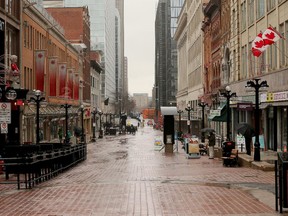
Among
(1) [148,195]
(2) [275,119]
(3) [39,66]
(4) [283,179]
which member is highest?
(3) [39,66]

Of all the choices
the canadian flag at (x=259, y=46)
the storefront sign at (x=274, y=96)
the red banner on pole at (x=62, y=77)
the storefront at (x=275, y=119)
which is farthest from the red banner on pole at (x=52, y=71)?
the canadian flag at (x=259, y=46)

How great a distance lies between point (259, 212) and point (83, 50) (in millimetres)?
79714

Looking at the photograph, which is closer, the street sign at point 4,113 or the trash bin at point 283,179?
the trash bin at point 283,179

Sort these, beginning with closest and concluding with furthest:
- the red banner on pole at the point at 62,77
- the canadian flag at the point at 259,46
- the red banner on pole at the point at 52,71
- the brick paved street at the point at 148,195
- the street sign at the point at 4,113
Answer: the brick paved street at the point at 148,195, the street sign at the point at 4,113, the canadian flag at the point at 259,46, the red banner on pole at the point at 52,71, the red banner on pole at the point at 62,77

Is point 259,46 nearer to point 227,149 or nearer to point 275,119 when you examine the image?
point 275,119

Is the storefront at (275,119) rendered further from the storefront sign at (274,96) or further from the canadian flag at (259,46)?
the canadian flag at (259,46)

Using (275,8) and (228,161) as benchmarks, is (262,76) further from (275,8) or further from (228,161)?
(228,161)

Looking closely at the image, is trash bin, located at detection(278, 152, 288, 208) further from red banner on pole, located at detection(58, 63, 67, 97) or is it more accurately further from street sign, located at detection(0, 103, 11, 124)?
red banner on pole, located at detection(58, 63, 67, 97)

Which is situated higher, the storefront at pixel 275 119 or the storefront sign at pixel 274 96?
the storefront sign at pixel 274 96

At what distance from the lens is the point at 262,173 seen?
20.4 metres

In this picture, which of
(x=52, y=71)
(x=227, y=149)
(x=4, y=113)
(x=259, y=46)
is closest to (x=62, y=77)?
(x=52, y=71)

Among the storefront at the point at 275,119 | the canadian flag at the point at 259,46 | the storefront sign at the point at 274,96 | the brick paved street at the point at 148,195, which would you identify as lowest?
the brick paved street at the point at 148,195

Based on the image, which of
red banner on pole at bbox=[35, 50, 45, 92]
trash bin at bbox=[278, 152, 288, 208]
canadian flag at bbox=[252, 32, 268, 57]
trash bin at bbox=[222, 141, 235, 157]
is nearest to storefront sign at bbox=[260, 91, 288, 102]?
canadian flag at bbox=[252, 32, 268, 57]

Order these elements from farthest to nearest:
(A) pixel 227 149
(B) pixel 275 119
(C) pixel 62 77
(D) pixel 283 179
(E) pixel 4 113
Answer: (C) pixel 62 77, (B) pixel 275 119, (A) pixel 227 149, (E) pixel 4 113, (D) pixel 283 179
